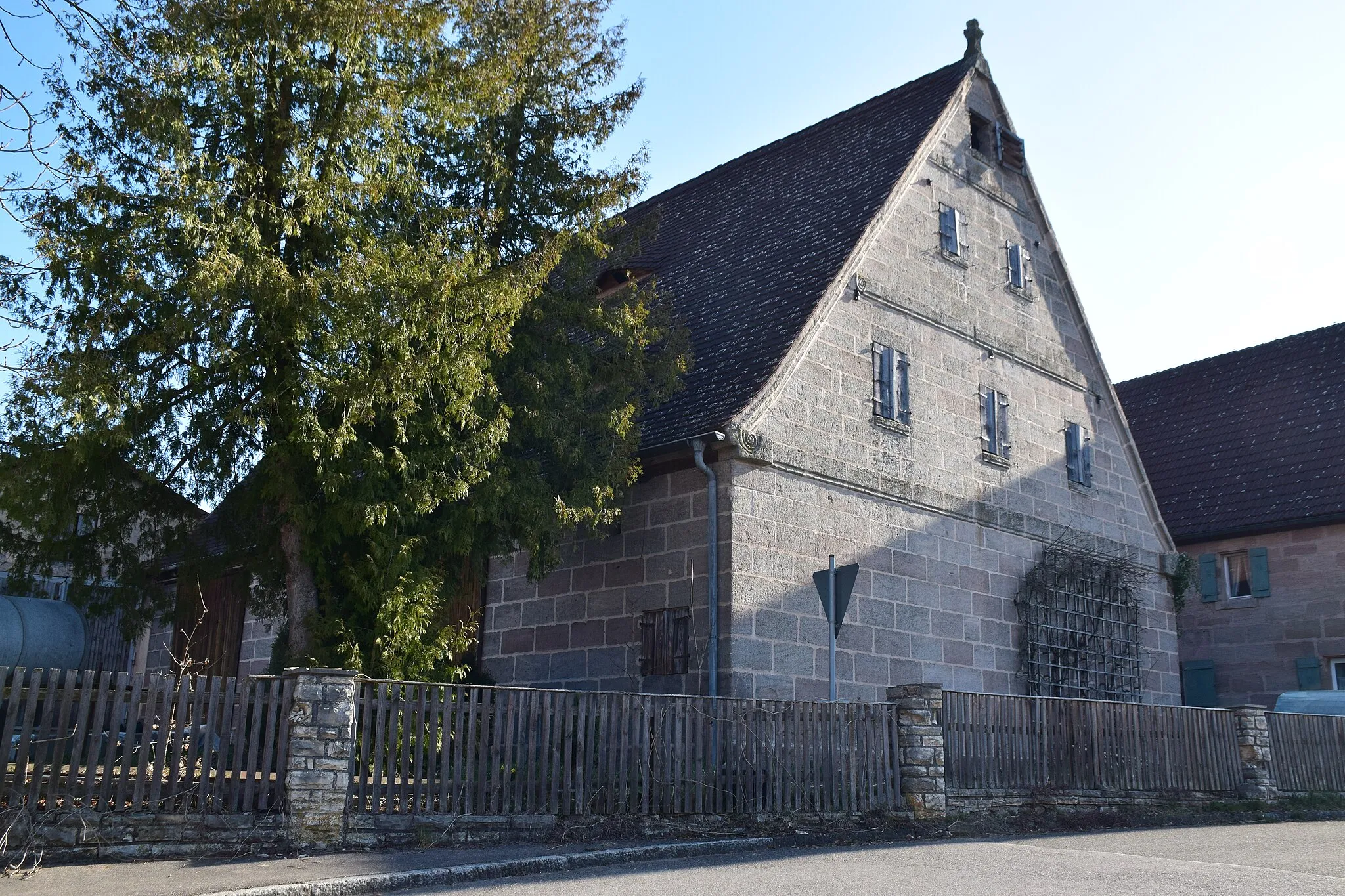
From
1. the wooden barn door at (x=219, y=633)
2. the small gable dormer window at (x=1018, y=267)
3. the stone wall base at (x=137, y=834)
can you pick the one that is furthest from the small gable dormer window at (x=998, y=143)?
the stone wall base at (x=137, y=834)

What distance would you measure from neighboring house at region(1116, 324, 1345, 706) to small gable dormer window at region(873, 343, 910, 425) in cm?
977

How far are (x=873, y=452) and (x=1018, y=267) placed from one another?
17.0 ft

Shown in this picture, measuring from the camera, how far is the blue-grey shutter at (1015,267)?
18906 millimetres

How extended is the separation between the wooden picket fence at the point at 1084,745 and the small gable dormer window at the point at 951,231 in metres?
6.75

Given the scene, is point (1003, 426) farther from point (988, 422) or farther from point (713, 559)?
point (713, 559)

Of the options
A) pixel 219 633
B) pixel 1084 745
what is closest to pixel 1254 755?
pixel 1084 745

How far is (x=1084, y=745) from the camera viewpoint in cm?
1378

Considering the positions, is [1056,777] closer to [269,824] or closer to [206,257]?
[269,824]

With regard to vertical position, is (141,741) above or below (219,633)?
below

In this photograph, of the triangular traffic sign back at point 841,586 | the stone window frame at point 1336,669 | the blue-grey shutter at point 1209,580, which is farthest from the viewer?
the blue-grey shutter at point 1209,580

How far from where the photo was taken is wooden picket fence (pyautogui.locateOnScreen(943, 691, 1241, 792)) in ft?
41.5

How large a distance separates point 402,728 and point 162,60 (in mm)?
5987

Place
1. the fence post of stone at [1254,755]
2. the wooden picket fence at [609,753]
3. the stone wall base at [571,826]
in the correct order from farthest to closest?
the fence post of stone at [1254,755] → the wooden picket fence at [609,753] → the stone wall base at [571,826]

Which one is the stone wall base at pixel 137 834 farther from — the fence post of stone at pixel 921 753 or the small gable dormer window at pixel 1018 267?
the small gable dormer window at pixel 1018 267
